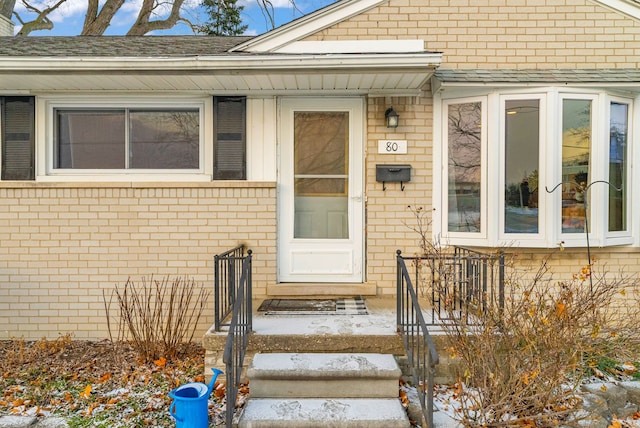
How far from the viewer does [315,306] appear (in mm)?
4742

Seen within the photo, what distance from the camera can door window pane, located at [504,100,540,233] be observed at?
193 inches

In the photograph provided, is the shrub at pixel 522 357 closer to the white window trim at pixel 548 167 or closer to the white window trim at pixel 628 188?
the white window trim at pixel 548 167

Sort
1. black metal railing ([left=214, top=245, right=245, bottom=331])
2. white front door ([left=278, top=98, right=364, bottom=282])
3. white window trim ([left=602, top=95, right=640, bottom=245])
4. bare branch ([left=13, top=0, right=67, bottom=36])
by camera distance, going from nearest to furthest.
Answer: black metal railing ([left=214, top=245, right=245, bottom=331]) → white window trim ([left=602, top=95, right=640, bottom=245]) → white front door ([left=278, top=98, right=364, bottom=282]) → bare branch ([left=13, top=0, right=67, bottom=36])

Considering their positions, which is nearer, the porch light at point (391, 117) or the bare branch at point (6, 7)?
the porch light at point (391, 117)

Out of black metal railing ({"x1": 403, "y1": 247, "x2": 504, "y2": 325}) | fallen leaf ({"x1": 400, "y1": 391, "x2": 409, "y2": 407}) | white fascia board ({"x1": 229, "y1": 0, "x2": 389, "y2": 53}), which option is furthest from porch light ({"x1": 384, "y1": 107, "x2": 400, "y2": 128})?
fallen leaf ({"x1": 400, "y1": 391, "x2": 409, "y2": 407})

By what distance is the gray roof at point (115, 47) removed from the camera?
4672 millimetres

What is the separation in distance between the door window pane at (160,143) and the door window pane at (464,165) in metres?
3.04

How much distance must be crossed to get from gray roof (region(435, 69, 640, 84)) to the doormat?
2.67m

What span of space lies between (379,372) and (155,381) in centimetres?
211

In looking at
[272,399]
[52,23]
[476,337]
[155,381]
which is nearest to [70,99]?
[155,381]

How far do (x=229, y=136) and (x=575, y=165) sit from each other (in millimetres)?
3998

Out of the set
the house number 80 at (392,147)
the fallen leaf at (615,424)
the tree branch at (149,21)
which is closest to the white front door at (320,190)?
the house number 80 at (392,147)

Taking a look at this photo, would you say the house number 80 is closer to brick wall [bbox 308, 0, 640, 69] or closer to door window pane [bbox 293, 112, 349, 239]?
door window pane [bbox 293, 112, 349, 239]

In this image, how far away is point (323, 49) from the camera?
16.8 feet
